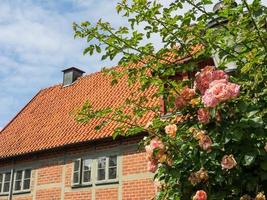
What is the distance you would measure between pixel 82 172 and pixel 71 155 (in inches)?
30.2

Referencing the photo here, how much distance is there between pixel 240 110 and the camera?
2.53m

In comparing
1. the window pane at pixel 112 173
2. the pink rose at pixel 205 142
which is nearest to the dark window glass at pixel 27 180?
the window pane at pixel 112 173

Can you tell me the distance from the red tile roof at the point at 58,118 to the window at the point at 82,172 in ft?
2.20

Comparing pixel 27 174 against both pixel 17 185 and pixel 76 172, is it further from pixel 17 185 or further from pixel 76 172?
pixel 76 172

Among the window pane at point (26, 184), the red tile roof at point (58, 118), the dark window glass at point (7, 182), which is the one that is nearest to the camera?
the red tile roof at point (58, 118)

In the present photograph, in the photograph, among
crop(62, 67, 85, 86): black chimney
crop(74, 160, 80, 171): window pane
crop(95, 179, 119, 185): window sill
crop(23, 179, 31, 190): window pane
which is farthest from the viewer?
crop(62, 67, 85, 86): black chimney

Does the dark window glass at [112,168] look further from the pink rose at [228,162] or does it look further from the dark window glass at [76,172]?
the pink rose at [228,162]

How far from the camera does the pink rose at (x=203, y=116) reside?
259 centimetres

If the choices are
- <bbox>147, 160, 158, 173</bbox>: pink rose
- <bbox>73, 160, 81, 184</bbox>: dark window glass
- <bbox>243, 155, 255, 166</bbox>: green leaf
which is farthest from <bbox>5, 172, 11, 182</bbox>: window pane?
<bbox>243, 155, 255, 166</bbox>: green leaf

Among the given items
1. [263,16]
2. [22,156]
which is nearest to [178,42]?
[263,16]

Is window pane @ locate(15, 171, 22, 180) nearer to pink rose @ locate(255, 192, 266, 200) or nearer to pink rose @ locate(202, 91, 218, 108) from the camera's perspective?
pink rose @ locate(202, 91, 218, 108)

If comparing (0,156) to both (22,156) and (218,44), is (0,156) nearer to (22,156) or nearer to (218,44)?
(22,156)

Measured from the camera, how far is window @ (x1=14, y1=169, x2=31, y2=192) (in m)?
14.0

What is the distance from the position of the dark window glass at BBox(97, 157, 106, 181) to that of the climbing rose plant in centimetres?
853
